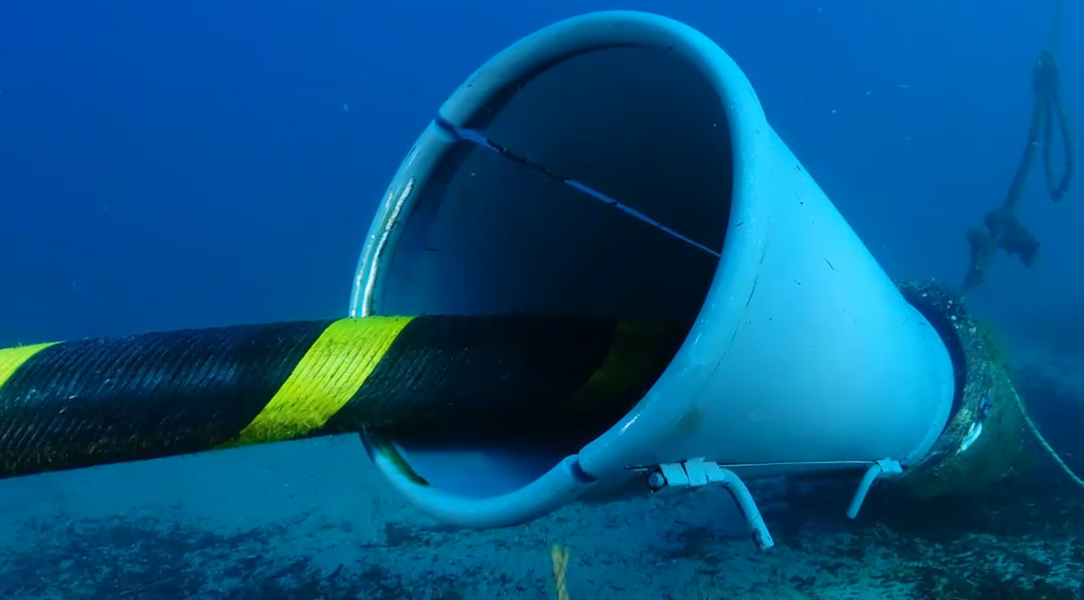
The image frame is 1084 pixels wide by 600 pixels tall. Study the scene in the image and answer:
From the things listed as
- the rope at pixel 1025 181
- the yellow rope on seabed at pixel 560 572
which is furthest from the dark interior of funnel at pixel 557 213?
the rope at pixel 1025 181

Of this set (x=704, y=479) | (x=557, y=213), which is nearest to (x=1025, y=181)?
(x=557, y=213)

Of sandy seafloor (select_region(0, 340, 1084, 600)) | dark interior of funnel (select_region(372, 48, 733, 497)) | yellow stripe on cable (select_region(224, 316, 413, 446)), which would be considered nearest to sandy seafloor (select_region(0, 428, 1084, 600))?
sandy seafloor (select_region(0, 340, 1084, 600))

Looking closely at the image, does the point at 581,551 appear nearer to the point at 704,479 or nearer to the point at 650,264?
the point at 650,264

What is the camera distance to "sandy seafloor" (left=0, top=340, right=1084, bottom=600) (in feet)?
9.25

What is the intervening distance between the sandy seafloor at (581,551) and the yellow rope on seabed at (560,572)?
41 millimetres

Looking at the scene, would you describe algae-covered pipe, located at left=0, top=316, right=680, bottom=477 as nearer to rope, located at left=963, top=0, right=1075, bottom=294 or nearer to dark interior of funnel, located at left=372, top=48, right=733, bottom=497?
dark interior of funnel, located at left=372, top=48, right=733, bottom=497

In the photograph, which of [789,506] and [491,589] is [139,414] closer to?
[491,589]

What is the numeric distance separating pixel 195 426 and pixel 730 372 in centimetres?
89

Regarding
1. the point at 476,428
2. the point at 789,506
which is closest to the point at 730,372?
the point at 476,428

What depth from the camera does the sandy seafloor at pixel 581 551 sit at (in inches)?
111

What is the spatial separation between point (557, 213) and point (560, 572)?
5.00 feet

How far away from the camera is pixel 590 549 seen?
3.16 meters

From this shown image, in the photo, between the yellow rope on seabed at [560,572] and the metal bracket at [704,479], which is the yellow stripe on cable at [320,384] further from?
the yellow rope on seabed at [560,572]

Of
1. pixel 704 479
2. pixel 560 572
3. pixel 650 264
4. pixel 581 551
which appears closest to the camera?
pixel 704 479
